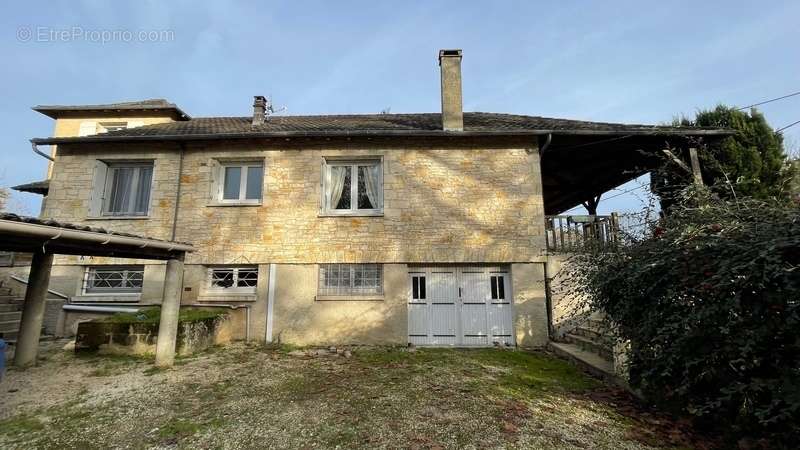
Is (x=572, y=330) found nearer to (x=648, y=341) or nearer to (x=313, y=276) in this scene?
(x=648, y=341)

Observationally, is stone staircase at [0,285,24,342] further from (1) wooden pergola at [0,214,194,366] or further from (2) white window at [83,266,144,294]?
(1) wooden pergola at [0,214,194,366]

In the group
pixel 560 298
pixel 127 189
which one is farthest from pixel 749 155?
pixel 127 189

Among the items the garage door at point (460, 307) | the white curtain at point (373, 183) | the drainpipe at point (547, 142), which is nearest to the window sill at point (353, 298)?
the garage door at point (460, 307)

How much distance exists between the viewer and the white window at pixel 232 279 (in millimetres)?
8336

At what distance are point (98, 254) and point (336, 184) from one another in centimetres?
466

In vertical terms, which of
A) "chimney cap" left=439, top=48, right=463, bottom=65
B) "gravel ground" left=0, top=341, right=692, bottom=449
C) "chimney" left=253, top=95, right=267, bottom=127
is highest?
"chimney cap" left=439, top=48, right=463, bottom=65

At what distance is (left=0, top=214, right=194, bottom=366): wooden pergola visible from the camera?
4852mm

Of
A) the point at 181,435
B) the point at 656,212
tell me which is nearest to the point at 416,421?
the point at 181,435

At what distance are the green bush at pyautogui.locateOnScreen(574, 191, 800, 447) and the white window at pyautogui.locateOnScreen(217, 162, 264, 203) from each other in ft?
25.2

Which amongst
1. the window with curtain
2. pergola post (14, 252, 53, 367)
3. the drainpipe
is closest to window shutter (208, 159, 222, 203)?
the window with curtain

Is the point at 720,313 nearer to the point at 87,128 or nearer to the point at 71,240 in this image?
the point at 71,240

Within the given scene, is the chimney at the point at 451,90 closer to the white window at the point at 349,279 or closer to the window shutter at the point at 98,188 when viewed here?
the white window at the point at 349,279

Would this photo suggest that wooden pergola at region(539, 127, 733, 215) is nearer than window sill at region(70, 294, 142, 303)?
Yes

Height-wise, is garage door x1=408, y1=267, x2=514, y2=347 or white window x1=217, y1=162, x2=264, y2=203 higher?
white window x1=217, y1=162, x2=264, y2=203
